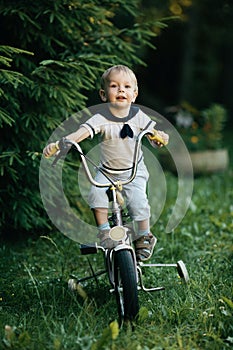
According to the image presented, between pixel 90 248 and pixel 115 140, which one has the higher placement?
pixel 115 140

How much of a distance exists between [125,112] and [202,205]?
9.64 ft

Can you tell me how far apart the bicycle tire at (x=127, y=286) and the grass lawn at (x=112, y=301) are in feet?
0.26

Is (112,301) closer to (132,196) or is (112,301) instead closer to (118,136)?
(132,196)

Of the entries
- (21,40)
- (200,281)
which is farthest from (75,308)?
(21,40)

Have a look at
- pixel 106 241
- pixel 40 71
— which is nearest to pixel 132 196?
pixel 106 241

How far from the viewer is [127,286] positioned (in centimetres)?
298

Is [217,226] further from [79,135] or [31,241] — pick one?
[79,135]

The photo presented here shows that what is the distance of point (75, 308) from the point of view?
3.37 meters

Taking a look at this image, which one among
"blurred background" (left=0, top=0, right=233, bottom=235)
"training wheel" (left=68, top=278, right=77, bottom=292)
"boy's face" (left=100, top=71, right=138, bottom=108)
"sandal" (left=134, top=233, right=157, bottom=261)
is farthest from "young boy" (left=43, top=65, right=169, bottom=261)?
"blurred background" (left=0, top=0, right=233, bottom=235)

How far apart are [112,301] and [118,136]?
0.95 meters

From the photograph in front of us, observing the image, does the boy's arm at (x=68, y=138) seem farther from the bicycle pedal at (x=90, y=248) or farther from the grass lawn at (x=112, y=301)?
the grass lawn at (x=112, y=301)

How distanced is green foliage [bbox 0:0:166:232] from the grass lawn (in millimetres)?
414

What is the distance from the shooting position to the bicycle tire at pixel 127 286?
2.98 m

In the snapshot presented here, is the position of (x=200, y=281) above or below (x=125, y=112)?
below
